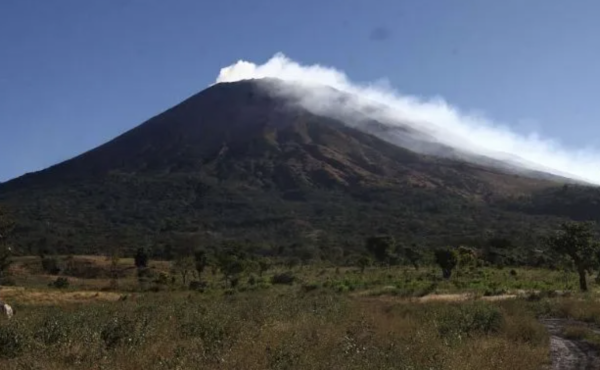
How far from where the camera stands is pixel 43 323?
1531cm

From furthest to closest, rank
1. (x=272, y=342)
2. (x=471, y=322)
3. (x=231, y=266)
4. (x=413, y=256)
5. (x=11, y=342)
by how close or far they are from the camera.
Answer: (x=413, y=256) < (x=231, y=266) < (x=471, y=322) < (x=272, y=342) < (x=11, y=342)

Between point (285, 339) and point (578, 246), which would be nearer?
point (285, 339)

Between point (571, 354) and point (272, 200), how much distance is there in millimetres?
142430

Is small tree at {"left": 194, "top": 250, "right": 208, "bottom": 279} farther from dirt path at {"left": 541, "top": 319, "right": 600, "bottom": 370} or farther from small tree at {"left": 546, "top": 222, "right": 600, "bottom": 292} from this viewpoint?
dirt path at {"left": 541, "top": 319, "right": 600, "bottom": 370}

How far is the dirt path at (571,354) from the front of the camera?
1357cm

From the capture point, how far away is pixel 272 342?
13273mm

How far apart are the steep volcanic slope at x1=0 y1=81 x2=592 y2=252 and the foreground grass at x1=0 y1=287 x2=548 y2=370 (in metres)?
80.6

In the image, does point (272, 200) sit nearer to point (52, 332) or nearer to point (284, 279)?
point (284, 279)

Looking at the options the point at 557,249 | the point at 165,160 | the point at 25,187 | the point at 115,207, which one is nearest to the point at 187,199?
the point at 115,207

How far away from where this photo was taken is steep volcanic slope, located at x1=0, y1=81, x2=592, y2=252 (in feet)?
382

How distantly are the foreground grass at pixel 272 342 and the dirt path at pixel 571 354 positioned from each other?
36cm

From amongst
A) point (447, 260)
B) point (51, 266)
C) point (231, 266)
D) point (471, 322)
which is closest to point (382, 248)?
point (447, 260)

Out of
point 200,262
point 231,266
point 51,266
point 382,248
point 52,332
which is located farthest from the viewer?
point 382,248

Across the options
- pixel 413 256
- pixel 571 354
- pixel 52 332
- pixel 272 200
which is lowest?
pixel 413 256
